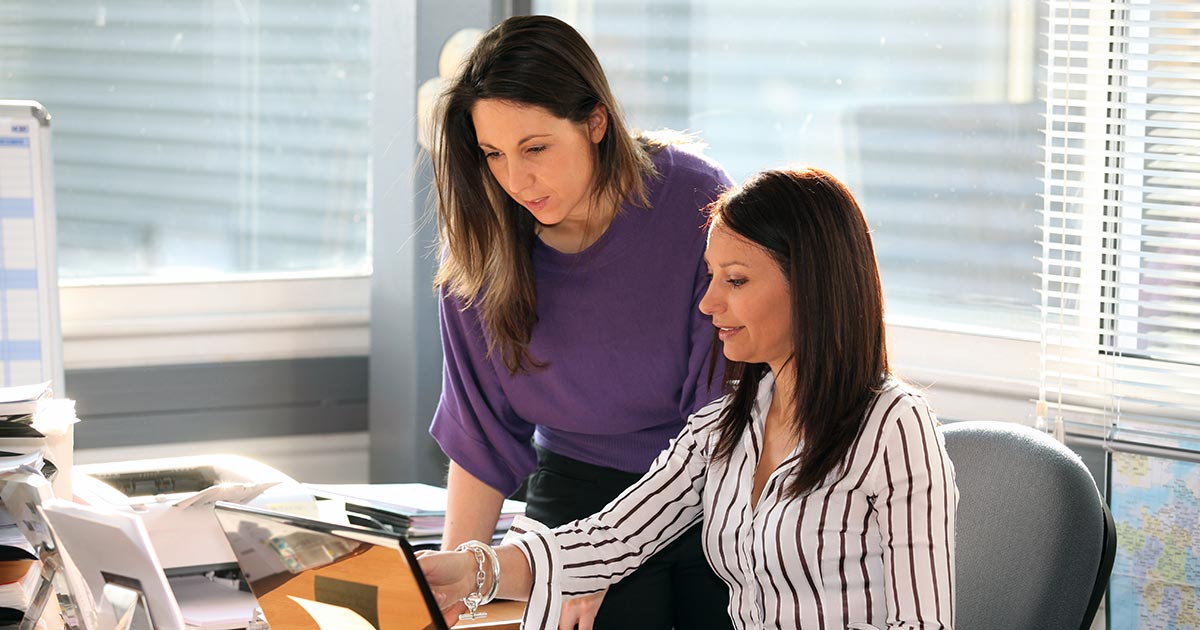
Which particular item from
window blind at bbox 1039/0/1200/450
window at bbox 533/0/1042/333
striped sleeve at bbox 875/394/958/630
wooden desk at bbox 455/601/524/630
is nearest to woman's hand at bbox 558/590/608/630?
wooden desk at bbox 455/601/524/630

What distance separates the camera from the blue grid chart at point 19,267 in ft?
7.06

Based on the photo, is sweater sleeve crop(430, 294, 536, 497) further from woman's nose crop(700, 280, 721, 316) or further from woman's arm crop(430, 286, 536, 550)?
woman's nose crop(700, 280, 721, 316)

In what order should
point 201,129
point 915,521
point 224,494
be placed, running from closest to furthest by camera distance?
1. point 915,521
2. point 224,494
3. point 201,129

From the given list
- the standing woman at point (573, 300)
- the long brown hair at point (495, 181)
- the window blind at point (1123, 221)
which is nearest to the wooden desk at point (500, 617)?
the standing woman at point (573, 300)

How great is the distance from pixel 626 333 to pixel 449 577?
561mm

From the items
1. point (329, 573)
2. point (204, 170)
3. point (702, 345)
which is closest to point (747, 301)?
point (702, 345)

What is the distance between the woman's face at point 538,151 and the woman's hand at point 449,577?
0.55 m

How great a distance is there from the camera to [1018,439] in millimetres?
1749

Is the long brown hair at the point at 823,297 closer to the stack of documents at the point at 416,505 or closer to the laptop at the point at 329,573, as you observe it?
the laptop at the point at 329,573

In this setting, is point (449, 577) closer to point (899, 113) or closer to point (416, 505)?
point (416, 505)

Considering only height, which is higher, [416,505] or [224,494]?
[224,494]

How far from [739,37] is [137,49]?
133 cm

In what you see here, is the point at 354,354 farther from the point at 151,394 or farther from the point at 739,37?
the point at 739,37

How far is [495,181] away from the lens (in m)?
2.02
